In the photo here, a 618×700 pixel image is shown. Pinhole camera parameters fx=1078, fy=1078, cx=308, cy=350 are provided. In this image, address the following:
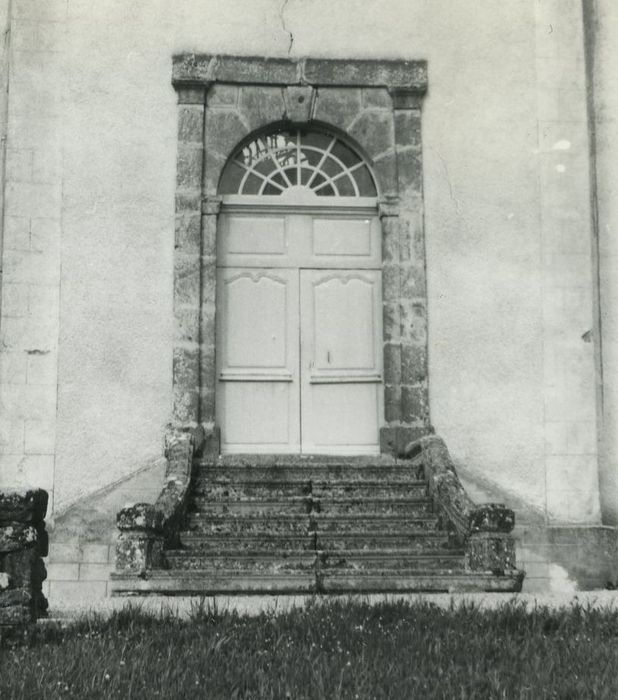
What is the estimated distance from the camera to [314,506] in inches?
329

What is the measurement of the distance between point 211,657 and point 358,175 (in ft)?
19.4

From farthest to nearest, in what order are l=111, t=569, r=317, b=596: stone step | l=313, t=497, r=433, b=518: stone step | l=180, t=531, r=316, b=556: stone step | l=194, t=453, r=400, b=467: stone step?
1. l=194, t=453, r=400, b=467: stone step
2. l=313, t=497, r=433, b=518: stone step
3. l=180, t=531, r=316, b=556: stone step
4. l=111, t=569, r=317, b=596: stone step

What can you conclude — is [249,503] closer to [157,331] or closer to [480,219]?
[157,331]

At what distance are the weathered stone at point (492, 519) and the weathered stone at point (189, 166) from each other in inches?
153

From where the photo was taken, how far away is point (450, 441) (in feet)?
30.5

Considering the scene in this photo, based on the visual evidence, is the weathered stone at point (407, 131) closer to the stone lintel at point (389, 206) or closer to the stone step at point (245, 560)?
the stone lintel at point (389, 206)

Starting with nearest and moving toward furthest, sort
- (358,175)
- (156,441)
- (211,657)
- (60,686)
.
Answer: (60,686) → (211,657) → (156,441) → (358,175)

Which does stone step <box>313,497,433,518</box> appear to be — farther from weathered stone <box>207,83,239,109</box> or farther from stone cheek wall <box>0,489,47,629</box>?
weathered stone <box>207,83,239,109</box>

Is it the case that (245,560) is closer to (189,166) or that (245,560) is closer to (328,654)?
(328,654)

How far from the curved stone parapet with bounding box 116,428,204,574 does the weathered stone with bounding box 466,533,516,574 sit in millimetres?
2094

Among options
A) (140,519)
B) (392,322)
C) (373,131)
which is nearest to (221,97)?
(373,131)

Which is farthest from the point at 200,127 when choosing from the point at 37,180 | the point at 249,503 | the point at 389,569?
the point at 389,569

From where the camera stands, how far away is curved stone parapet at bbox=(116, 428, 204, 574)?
23.3ft

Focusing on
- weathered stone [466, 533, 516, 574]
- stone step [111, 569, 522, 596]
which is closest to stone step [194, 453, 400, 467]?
weathered stone [466, 533, 516, 574]
